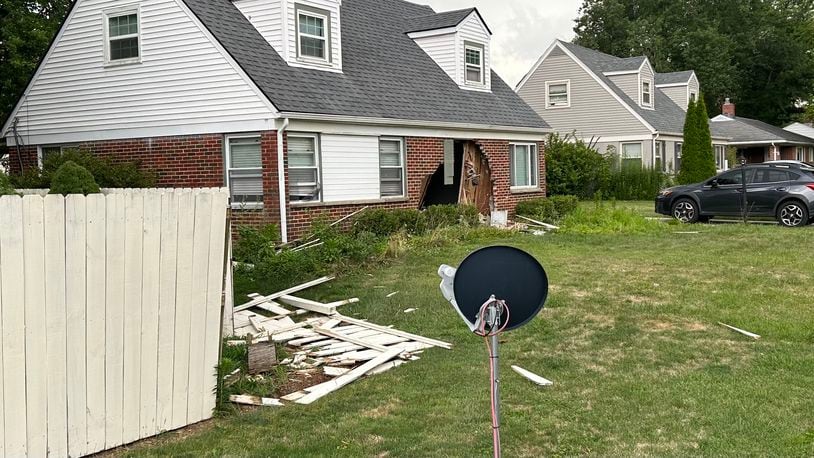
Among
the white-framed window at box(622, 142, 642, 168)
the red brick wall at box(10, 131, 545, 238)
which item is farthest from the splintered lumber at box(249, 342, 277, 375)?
the white-framed window at box(622, 142, 642, 168)

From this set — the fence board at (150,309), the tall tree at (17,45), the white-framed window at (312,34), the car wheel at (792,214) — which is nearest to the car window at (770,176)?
the car wheel at (792,214)

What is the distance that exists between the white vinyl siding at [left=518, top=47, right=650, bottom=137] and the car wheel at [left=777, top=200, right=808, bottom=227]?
15781 millimetres

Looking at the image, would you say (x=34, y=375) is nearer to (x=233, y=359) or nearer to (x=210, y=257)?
(x=210, y=257)

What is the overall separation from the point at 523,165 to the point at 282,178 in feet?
33.4

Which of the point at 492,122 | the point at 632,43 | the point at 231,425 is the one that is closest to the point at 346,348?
the point at 231,425

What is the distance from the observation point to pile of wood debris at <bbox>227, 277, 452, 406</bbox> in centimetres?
799

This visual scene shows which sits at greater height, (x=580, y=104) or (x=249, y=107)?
(x=580, y=104)

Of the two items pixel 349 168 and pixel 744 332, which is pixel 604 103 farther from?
pixel 744 332

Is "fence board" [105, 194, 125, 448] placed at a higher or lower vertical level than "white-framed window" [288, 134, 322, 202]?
lower

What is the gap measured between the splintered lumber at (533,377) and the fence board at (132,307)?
11.5ft

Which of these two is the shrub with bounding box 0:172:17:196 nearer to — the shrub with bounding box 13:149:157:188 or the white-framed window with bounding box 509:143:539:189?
the shrub with bounding box 13:149:157:188

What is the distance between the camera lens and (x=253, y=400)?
7312mm

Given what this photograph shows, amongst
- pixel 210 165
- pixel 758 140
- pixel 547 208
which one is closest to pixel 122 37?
pixel 210 165

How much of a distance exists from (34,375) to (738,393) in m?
5.48
